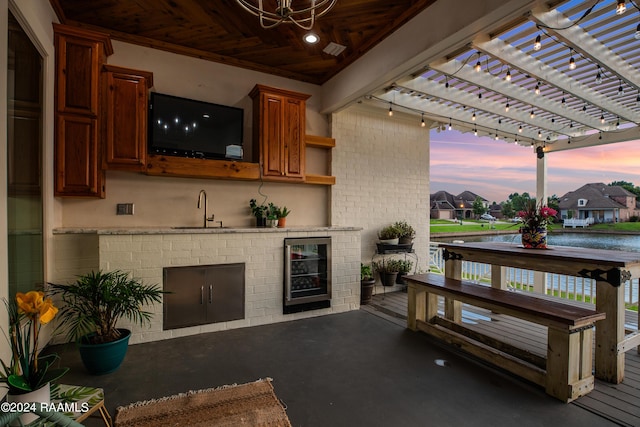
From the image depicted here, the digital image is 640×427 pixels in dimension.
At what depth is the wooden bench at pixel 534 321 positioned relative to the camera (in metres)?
2.19

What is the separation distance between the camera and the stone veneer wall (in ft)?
10.2

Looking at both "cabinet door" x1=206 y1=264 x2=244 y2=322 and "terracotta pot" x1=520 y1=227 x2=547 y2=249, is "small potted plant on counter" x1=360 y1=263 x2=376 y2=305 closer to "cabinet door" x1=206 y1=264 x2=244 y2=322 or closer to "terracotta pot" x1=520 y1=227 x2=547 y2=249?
"cabinet door" x1=206 y1=264 x2=244 y2=322

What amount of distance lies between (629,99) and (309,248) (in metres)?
4.85

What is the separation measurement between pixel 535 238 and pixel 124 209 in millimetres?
4526

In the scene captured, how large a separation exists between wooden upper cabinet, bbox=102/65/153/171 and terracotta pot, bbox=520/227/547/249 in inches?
165

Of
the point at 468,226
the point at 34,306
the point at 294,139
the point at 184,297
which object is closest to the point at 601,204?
the point at 468,226

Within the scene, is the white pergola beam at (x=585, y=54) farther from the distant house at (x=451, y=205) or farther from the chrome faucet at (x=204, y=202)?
the chrome faucet at (x=204, y=202)

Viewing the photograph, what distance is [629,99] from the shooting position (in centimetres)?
429

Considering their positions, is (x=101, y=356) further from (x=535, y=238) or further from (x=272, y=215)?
(x=535, y=238)

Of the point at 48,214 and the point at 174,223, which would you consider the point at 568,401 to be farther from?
the point at 48,214

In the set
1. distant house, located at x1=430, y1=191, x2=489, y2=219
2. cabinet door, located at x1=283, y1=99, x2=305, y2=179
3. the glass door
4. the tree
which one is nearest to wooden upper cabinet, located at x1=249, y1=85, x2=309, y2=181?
cabinet door, located at x1=283, y1=99, x2=305, y2=179

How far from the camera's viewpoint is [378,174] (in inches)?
206

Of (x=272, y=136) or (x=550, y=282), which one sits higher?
→ (x=272, y=136)

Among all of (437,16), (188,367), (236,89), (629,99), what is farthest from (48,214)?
(629,99)
